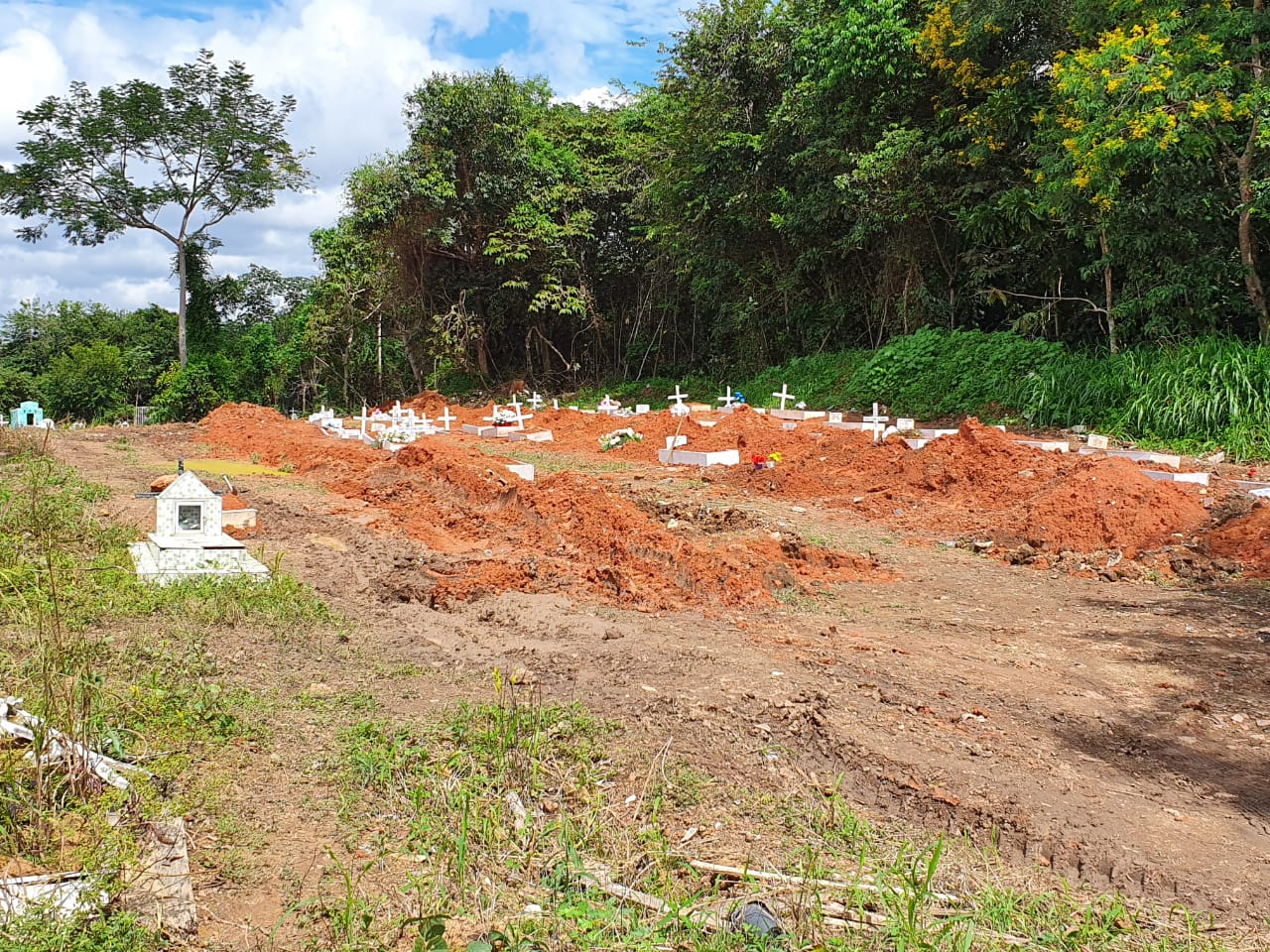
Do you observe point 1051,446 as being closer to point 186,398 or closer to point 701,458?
point 701,458

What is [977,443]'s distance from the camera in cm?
1007

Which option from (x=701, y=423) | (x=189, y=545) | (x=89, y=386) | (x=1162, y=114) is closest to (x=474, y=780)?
(x=189, y=545)

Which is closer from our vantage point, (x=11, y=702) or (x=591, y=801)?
(x=591, y=801)

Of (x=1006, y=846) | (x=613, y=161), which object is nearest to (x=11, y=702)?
(x=1006, y=846)

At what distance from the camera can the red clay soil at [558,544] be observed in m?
6.12

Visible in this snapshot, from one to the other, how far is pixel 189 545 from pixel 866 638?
13.7ft

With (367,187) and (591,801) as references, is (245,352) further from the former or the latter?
(591,801)

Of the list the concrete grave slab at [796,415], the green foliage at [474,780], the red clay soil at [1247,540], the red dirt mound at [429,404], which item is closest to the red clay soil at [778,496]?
the red clay soil at [1247,540]

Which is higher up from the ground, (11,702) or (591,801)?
(11,702)

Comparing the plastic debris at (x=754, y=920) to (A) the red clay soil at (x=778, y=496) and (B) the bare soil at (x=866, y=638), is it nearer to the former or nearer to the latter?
(B) the bare soil at (x=866, y=638)

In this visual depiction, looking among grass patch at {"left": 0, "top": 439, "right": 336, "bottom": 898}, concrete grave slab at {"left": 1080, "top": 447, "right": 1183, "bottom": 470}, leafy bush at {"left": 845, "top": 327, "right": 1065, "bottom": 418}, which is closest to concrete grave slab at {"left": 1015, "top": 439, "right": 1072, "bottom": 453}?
concrete grave slab at {"left": 1080, "top": 447, "right": 1183, "bottom": 470}

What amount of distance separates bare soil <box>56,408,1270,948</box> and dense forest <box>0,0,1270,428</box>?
16.6ft

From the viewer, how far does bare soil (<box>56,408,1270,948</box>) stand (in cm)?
321

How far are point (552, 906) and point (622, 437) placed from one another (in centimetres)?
1237
